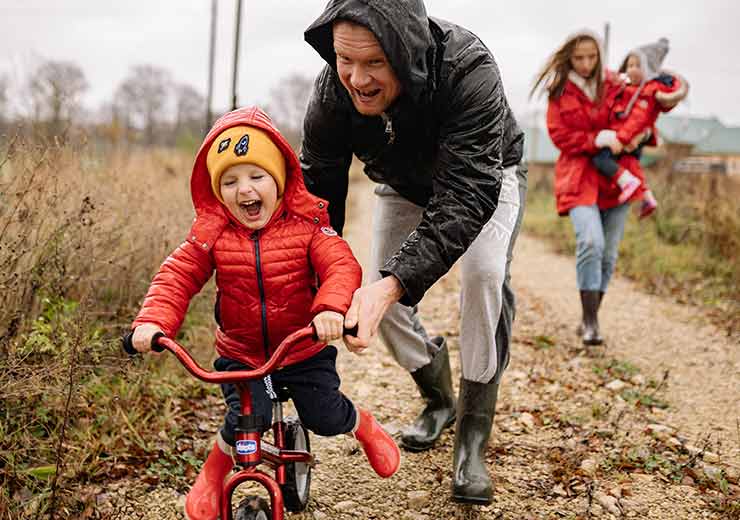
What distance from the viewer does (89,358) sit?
3.26 meters

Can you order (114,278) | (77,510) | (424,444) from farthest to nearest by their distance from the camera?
(114,278) → (424,444) → (77,510)

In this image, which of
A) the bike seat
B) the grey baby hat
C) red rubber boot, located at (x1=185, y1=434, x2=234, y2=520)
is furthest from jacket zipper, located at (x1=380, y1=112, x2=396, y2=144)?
Answer: the grey baby hat

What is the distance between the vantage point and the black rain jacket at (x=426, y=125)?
2305 millimetres

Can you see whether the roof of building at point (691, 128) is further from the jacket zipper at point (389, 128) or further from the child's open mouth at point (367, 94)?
the child's open mouth at point (367, 94)

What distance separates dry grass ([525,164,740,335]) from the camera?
7.09 meters

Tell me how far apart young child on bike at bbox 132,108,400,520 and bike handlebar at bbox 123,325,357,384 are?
0.19 metres

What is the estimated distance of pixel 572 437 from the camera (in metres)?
3.72

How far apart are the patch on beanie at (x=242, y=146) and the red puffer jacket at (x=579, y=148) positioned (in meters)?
3.53

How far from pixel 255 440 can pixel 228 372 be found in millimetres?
294

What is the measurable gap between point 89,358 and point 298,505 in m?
1.20

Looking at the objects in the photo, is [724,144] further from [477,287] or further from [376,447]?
[376,447]

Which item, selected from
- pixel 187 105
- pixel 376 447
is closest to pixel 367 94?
pixel 376 447

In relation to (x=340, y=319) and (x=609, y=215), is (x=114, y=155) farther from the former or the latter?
(x=340, y=319)

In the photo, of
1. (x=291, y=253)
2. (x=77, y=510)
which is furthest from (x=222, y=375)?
(x=77, y=510)
